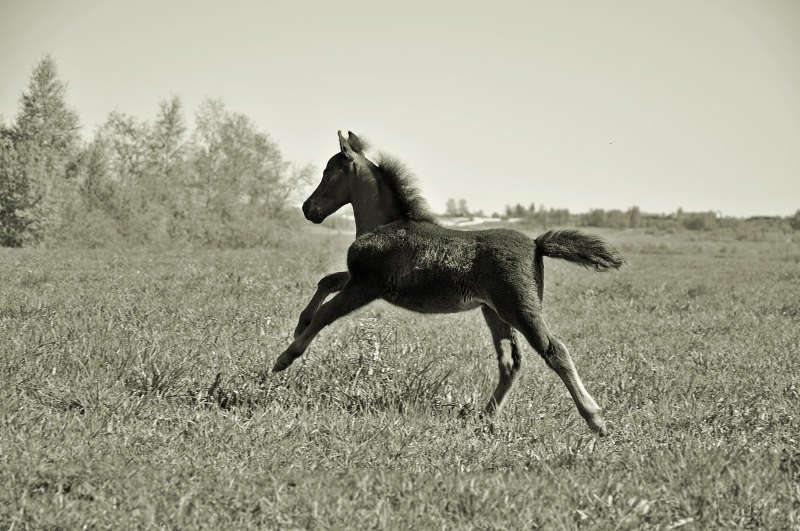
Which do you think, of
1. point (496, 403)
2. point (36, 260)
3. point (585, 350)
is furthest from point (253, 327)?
point (36, 260)

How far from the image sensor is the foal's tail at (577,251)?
5.64 m

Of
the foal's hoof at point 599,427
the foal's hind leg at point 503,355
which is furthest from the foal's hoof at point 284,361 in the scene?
the foal's hoof at point 599,427

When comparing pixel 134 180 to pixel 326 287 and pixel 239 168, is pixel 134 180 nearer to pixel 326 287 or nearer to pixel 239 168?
pixel 239 168

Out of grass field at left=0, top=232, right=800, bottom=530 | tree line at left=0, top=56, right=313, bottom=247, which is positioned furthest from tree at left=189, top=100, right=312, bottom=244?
grass field at left=0, top=232, right=800, bottom=530

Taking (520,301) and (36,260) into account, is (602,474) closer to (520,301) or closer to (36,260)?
(520,301)

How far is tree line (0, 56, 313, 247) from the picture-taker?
30594mm

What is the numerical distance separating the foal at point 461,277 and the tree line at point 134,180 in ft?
89.8

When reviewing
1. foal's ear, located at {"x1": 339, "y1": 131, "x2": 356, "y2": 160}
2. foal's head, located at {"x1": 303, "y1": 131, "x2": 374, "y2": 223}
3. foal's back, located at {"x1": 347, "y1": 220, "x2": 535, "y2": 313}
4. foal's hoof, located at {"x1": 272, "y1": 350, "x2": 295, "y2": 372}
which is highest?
foal's ear, located at {"x1": 339, "y1": 131, "x2": 356, "y2": 160}

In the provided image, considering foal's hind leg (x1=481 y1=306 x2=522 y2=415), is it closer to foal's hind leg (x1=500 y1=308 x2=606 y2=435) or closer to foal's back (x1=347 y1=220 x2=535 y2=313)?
foal's back (x1=347 y1=220 x2=535 y2=313)

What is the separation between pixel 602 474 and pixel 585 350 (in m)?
4.92

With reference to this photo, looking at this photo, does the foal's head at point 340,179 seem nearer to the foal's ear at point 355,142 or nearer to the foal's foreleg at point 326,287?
the foal's ear at point 355,142

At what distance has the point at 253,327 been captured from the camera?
26.6 feet

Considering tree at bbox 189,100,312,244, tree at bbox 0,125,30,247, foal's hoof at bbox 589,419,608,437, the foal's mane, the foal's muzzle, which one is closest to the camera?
foal's hoof at bbox 589,419,608,437

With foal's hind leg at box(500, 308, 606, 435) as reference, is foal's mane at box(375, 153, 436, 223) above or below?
above
